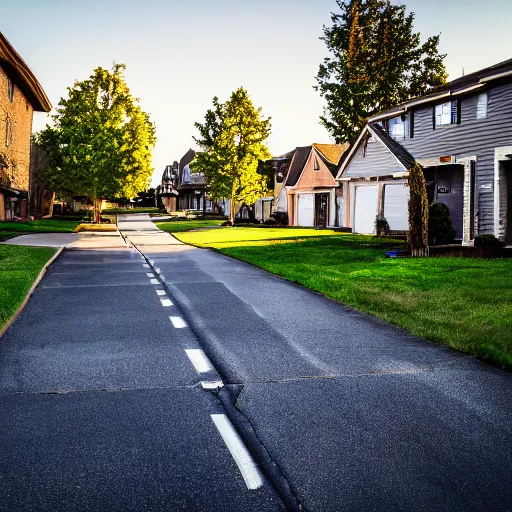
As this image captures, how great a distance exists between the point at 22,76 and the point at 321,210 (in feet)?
78.1

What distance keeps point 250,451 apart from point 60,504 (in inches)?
52.3

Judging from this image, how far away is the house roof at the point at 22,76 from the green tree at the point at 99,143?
268 centimetres

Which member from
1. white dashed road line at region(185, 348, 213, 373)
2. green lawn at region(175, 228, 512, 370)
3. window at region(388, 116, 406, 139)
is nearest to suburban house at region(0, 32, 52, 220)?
window at region(388, 116, 406, 139)

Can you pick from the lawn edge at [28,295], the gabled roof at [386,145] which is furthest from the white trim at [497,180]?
the lawn edge at [28,295]

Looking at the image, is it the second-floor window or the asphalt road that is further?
the second-floor window

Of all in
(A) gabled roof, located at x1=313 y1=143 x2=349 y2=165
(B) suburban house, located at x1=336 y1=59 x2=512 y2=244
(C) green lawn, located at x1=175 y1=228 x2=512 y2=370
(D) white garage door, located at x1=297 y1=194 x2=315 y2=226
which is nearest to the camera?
(C) green lawn, located at x1=175 y1=228 x2=512 y2=370

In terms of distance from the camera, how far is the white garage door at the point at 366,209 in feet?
117

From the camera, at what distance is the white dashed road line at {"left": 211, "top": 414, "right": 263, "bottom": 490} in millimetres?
3872

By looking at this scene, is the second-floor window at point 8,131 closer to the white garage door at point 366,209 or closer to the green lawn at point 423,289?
the white garage door at point 366,209

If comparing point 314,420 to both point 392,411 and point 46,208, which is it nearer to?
point 392,411

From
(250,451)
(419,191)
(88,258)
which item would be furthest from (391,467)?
(88,258)

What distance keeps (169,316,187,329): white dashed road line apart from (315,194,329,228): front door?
126ft

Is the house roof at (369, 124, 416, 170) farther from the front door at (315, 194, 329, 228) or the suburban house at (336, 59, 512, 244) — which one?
the front door at (315, 194, 329, 228)

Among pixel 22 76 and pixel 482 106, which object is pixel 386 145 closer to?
pixel 482 106
